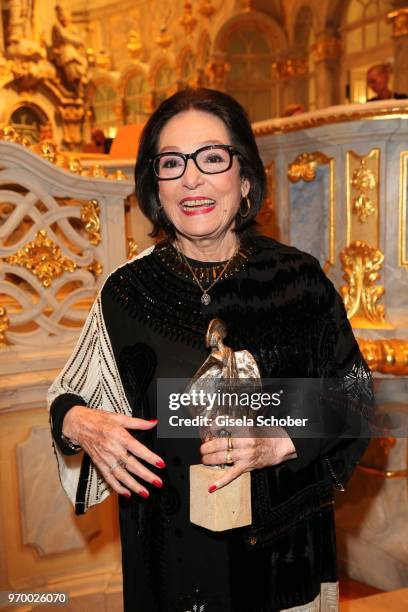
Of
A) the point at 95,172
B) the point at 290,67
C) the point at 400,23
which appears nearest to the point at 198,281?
the point at 95,172

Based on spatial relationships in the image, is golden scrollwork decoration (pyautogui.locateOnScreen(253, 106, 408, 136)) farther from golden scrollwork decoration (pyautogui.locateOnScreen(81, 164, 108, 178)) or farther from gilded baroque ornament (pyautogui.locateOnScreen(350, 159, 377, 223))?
golden scrollwork decoration (pyautogui.locateOnScreen(81, 164, 108, 178))

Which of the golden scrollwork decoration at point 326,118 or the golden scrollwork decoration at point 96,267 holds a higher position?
the golden scrollwork decoration at point 326,118

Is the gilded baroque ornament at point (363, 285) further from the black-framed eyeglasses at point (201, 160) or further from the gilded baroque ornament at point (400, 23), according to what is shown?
the gilded baroque ornament at point (400, 23)

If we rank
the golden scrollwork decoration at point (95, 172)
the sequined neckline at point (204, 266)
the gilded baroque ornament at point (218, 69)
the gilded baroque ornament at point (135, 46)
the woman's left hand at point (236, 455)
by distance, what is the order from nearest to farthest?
the woman's left hand at point (236, 455)
the sequined neckline at point (204, 266)
the golden scrollwork decoration at point (95, 172)
the gilded baroque ornament at point (218, 69)
the gilded baroque ornament at point (135, 46)

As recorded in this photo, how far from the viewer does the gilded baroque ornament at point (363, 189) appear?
131 inches

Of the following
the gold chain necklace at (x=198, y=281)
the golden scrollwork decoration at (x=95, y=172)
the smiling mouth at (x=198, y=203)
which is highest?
the golden scrollwork decoration at (x=95, y=172)

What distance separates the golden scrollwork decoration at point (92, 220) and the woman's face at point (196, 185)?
5.77 ft

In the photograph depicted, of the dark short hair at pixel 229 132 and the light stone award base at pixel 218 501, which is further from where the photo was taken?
the dark short hair at pixel 229 132

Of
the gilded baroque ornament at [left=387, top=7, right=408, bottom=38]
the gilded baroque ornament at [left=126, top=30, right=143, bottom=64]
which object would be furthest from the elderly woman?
the gilded baroque ornament at [left=126, top=30, right=143, bottom=64]

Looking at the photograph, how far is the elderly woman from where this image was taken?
5.08 ft

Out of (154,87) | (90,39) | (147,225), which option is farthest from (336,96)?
(147,225)

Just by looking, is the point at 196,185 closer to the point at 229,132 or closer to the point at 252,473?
the point at 229,132

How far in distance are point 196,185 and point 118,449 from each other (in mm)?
625

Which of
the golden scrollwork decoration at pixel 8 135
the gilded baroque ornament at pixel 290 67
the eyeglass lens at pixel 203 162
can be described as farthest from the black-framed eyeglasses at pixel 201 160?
the gilded baroque ornament at pixel 290 67
